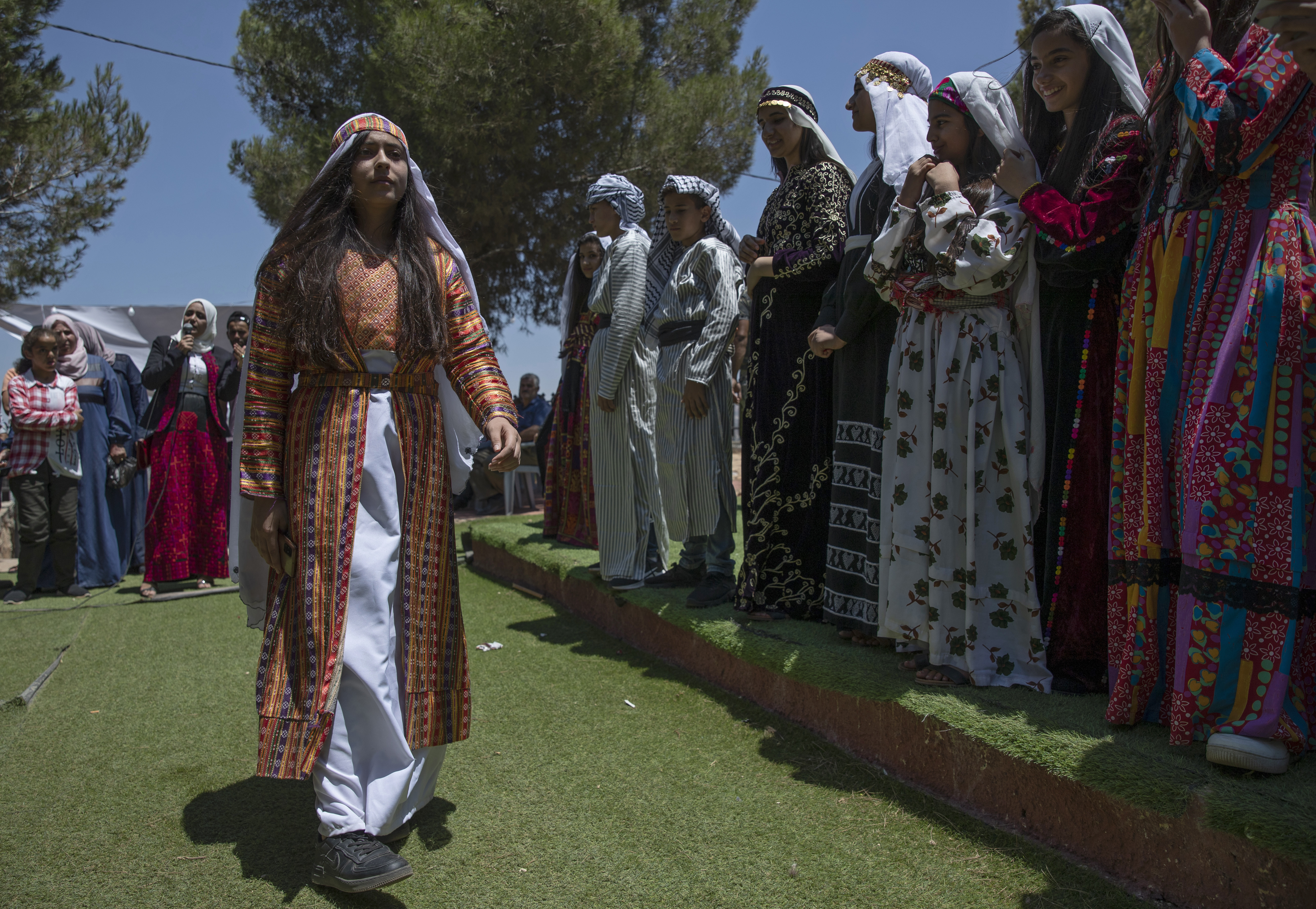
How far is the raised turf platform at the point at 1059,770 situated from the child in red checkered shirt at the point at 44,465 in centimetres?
509

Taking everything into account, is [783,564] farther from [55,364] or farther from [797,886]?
[55,364]

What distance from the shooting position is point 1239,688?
77.4 inches

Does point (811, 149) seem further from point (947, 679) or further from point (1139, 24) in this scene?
point (1139, 24)

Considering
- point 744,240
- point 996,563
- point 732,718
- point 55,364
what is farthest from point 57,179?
point 996,563

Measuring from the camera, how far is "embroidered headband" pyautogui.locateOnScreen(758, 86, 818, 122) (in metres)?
3.72

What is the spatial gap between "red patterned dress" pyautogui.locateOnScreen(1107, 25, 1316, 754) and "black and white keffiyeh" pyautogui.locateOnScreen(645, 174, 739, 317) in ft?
7.56

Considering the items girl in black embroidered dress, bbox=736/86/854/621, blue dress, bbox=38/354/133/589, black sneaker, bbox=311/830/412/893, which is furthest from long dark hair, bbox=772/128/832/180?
blue dress, bbox=38/354/133/589

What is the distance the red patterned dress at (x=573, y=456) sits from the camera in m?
6.02

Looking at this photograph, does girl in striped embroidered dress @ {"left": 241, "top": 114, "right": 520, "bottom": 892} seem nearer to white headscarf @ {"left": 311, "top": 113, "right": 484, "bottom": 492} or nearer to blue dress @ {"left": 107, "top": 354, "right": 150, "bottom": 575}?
white headscarf @ {"left": 311, "top": 113, "right": 484, "bottom": 492}

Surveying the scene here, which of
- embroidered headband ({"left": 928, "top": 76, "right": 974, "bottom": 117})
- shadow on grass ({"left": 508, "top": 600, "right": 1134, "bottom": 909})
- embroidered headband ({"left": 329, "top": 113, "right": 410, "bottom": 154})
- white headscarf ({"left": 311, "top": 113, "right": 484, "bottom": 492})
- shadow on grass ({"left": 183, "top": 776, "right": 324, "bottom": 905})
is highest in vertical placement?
embroidered headband ({"left": 928, "top": 76, "right": 974, "bottom": 117})

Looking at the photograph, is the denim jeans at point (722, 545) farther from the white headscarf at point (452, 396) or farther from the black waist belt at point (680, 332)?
the white headscarf at point (452, 396)

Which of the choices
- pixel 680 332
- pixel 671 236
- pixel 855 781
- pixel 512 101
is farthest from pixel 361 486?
pixel 512 101

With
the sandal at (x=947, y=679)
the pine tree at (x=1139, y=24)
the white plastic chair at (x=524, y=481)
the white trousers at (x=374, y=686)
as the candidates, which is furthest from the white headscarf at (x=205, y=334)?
the pine tree at (x=1139, y=24)

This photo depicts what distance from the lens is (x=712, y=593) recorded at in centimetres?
411
